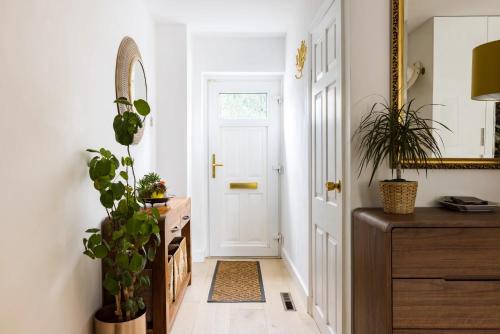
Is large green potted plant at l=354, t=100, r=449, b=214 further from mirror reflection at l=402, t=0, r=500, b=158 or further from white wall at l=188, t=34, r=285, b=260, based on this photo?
white wall at l=188, t=34, r=285, b=260

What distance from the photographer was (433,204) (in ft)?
6.34

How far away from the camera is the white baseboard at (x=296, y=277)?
3.03 metres

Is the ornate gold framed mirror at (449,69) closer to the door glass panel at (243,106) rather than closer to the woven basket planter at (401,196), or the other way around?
the woven basket planter at (401,196)

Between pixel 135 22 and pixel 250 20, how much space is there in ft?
3.85

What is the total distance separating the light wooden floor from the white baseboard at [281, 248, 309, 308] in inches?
2.2

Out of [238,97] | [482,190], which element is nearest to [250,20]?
[238,97]

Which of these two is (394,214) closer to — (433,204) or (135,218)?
(433,204)

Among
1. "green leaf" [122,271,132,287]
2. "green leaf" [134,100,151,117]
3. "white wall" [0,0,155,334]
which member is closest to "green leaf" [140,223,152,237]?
"green leaf" [122,271,132,287]

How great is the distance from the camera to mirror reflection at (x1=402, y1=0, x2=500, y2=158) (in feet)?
6.14

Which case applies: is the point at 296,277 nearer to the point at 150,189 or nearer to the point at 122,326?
the point at 150,189

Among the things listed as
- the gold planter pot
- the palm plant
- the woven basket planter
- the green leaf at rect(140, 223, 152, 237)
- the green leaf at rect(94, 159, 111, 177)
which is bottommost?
the gold planter pot

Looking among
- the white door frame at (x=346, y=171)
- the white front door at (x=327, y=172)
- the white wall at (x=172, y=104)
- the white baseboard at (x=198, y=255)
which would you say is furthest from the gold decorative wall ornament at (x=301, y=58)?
the white baseboard at (x=198, y=255)

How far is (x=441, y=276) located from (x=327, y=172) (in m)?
1.03

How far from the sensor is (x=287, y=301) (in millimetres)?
3154
